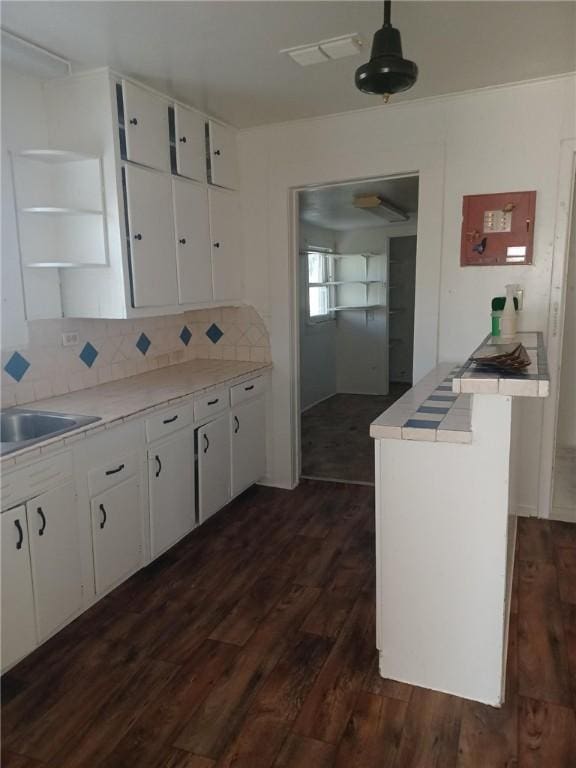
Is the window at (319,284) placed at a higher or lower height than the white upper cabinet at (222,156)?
lower

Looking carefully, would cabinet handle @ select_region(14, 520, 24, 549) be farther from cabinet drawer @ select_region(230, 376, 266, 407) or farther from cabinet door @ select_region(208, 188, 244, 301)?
cabinet door @ select_region(208, 188, 244, 301)

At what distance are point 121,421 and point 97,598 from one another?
0.80 meters

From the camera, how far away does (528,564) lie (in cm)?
278

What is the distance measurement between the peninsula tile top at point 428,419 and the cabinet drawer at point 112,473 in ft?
4.05

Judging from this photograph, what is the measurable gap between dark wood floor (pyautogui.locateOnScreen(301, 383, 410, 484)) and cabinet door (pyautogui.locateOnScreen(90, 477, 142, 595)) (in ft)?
5.69

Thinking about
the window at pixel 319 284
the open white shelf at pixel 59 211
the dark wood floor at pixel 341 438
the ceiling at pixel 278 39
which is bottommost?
the dark wood floor at pixel 341 438

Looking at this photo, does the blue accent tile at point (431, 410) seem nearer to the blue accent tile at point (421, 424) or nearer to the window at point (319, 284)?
the blue accent tile at point (421, 424)

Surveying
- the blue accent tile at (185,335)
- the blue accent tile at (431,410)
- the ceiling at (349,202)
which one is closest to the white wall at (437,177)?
the ceiling at (349,202)

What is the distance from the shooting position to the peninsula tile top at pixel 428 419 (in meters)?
1.81

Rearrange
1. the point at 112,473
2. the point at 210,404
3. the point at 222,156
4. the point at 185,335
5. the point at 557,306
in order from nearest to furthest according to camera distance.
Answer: the point at 112,473 < the point at 557,306 < the point at 210,404 < the point at 222,156 < the point at 185,335

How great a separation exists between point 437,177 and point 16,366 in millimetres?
2544

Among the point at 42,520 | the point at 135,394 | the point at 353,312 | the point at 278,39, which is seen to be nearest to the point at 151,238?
the point at 135,394

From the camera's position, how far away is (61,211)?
8.32 ft

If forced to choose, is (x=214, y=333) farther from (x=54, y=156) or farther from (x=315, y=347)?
(x=315, y=347)
